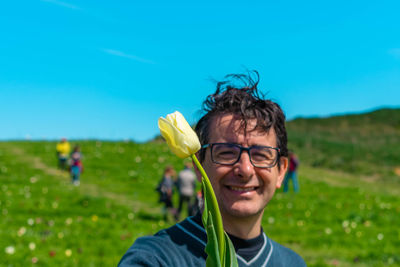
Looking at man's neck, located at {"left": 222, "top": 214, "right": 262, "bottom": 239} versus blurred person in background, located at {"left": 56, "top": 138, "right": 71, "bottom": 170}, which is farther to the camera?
blurred person in background, located at {"left": 56, "top": 138, "right": 71, "bottom": 170}

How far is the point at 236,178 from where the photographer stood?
1.64 metres

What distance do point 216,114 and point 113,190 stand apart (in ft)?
40.9

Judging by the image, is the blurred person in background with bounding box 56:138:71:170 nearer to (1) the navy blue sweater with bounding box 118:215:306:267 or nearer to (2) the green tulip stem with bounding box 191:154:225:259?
(1) the navy blue sweater with bounding box 118:215:306:267

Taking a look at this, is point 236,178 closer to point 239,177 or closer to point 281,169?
point 239,177

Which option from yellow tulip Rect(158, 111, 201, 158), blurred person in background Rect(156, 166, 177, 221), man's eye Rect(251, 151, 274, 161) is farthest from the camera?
blurred person in background Rect(156, 166, 177, 221)

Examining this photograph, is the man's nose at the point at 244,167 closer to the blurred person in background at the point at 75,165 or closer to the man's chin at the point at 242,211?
the man's chin at the point at 242,211

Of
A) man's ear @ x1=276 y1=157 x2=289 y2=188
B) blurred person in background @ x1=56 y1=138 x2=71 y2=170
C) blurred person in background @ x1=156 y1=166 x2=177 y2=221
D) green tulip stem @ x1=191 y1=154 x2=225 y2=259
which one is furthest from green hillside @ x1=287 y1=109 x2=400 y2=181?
green tulip stem @ x1=191 y1=154 x2=225 y2=259

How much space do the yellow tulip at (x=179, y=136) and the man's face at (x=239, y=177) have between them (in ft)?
2.51

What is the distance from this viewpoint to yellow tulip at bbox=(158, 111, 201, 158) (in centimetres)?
90

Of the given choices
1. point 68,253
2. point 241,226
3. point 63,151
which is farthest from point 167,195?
point 63,151

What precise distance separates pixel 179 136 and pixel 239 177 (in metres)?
0.80

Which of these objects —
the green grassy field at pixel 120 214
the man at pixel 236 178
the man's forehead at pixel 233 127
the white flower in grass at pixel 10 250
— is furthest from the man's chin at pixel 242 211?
the white flower in grass at pixel 10 250

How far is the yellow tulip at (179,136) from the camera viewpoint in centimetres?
90

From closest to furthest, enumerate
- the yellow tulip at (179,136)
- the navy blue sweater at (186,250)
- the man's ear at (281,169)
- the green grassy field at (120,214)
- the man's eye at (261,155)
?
the yellow tulip at (179,136) → the navy blue sweater at (186,250) → the man's eye at (261,155) → the man's ear at (281,169) → the green grassy field at (120,214)
